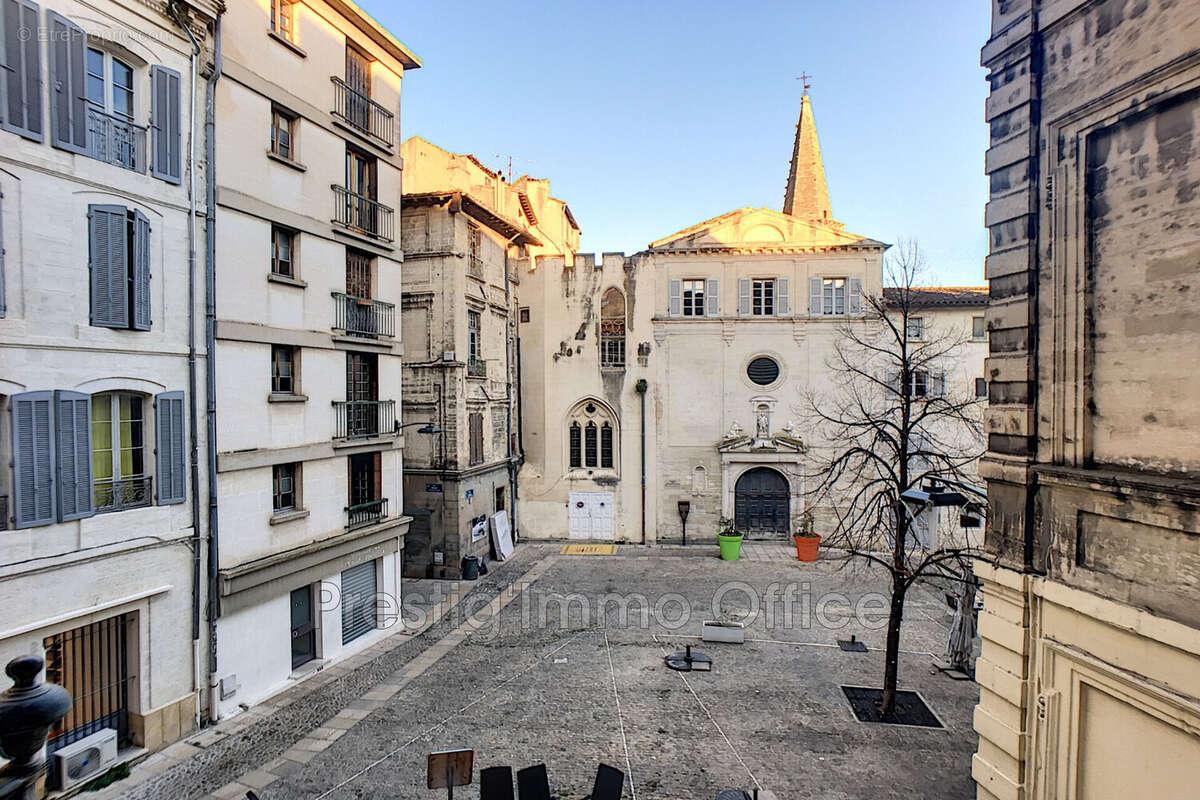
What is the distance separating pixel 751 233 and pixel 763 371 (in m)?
5.99

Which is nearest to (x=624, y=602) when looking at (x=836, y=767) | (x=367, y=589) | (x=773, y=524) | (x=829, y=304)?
(x=367, y=589)

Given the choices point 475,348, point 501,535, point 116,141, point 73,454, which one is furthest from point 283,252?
point 501,535

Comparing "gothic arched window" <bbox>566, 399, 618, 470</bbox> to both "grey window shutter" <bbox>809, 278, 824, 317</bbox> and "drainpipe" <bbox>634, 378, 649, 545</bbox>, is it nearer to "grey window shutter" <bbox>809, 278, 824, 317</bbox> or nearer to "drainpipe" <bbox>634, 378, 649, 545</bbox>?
"drainpipe" <bbox>634, 378, 649, 545</bbox>

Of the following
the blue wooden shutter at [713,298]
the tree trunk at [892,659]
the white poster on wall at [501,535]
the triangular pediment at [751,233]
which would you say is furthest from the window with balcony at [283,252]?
the blue wooden shutter at [713,298]

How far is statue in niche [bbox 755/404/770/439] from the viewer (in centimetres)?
2473

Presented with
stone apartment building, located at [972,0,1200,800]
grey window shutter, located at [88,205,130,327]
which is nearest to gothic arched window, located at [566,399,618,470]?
grey window shutter, located at [88,205,130,327]

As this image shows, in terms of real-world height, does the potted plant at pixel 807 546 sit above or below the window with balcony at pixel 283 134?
below

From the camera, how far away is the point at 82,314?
8586 millimetres

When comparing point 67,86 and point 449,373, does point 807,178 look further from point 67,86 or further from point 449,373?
point 67,86

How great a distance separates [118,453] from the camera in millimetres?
9219

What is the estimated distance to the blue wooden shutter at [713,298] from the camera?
81.9ft

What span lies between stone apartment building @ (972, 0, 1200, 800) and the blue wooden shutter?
59.0 feet

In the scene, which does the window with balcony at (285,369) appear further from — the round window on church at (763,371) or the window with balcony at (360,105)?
the round window on church at (763,371)

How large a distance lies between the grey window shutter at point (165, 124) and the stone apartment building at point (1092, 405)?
12169 millimetres
